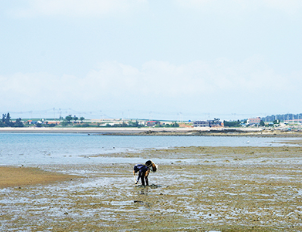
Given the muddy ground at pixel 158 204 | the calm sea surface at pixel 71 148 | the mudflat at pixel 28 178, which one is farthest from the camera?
the calm sea surface at pixel 71 148

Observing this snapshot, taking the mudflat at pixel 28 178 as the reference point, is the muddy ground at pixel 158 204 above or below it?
above

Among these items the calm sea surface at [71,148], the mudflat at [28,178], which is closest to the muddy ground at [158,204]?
the mudflat at [28,178]

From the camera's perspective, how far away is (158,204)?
52.1 feet

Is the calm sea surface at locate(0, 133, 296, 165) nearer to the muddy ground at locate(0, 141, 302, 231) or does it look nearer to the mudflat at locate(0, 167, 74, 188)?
the mudflat at locate(0, 167, 74, 188)

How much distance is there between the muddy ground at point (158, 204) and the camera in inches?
493

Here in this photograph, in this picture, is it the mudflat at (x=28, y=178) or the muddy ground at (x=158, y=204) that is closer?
the muddy ground at (x=158, y=204)

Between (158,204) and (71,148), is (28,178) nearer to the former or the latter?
(158,204)

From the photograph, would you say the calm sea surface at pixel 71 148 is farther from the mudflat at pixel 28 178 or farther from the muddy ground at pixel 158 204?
the muddy ground at pixel 158 204

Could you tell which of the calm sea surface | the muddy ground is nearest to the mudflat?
the muddy ground

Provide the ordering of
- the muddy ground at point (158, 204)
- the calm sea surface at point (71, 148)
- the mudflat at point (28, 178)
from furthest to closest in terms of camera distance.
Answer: the calm sea surface at point (71, 148)
the mudflat at point (28, 178)
the muddy ground at point (158, 204)

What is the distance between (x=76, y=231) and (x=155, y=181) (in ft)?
37.9

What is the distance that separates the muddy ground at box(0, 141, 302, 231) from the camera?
41.1 feet

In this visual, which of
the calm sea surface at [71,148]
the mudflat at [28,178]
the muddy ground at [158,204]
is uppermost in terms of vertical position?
the muddy ground at [158,204]

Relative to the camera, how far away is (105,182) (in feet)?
74.1
